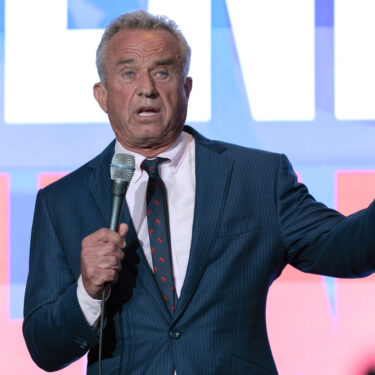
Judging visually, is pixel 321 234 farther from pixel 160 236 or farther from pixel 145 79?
pixel 145 79

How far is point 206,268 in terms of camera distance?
72.5 inches

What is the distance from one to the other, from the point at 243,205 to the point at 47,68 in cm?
133

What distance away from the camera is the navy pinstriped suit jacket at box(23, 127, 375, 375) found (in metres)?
1.79

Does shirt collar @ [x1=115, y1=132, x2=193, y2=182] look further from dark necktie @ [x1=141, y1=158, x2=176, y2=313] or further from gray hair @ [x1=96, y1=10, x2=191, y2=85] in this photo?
gray hair @ [x1=96, y1=10, x2=191, y2=85]

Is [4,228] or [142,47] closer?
[142,47]

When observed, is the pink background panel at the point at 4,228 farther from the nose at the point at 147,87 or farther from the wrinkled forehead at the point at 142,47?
the nose at the point at 147,87

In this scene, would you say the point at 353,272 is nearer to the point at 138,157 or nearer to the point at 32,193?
the point at 138,157

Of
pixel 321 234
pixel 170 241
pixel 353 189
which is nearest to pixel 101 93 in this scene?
pixel 170 241

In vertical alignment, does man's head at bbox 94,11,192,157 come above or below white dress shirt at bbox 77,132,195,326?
above

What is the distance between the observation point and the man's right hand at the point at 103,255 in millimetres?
1587

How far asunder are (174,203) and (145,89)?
0.31 meters

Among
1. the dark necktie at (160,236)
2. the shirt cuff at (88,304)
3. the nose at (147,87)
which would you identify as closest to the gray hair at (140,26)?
the nose at (147,87)

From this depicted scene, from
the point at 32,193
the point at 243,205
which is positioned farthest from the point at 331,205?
the point at 32,193

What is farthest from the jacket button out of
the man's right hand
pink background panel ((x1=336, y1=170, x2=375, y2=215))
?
pink background panel ((x1=336, y1=170, x2=375, y2=215))
